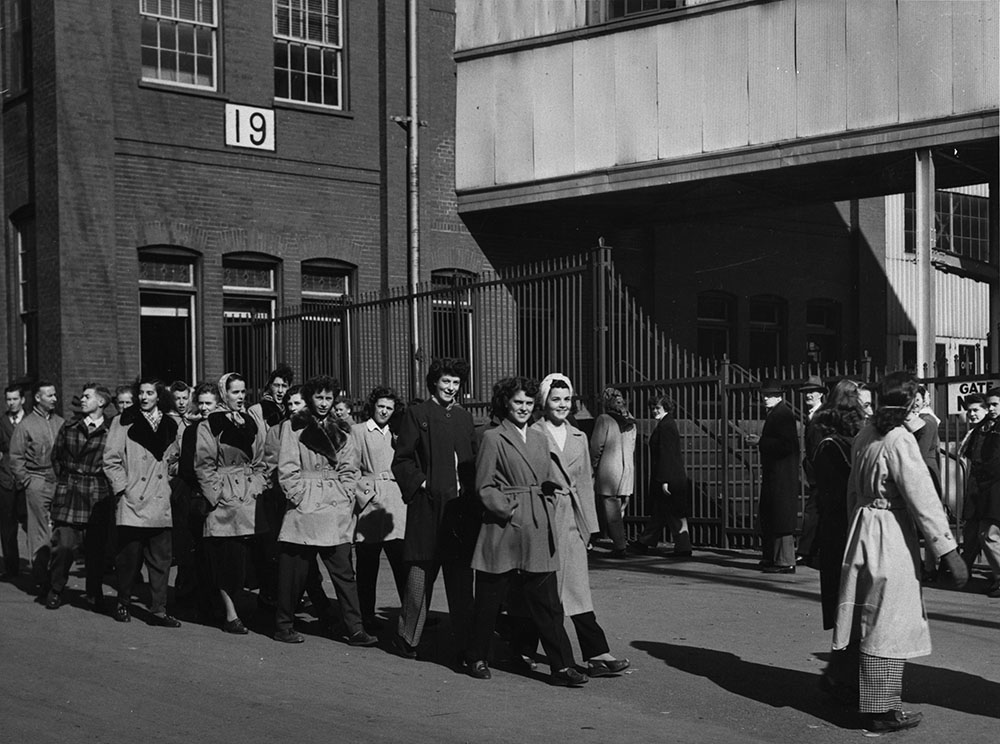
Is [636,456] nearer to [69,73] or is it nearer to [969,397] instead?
[969,397]

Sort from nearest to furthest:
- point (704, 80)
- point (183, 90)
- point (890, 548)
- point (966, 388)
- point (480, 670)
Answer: point (890, 548)
point (480, 670)
point (966, 388)
point (704, 80)
point (183, 90)

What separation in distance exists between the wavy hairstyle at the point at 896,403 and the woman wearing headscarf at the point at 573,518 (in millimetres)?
2001

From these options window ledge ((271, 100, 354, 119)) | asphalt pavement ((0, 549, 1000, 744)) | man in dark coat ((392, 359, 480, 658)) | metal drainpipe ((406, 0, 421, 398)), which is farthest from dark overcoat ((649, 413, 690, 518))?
window ledge ((271, 100, 354, 119))

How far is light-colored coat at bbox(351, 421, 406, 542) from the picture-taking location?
10195mm

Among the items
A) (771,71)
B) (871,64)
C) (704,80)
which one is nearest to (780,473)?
(871,64)

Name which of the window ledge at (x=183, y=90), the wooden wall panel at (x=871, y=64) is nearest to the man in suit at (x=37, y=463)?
the window ledge at (x=183, y=90)

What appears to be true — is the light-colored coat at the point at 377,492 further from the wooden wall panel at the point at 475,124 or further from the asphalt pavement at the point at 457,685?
the wooden wall panel at the point at 475,124

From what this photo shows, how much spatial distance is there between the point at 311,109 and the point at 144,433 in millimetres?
10684

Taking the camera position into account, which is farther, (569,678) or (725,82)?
(725,82)

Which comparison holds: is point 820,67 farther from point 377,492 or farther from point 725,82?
point 377,492

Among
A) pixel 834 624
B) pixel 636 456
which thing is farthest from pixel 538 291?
pixel 834 624

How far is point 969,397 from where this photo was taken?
12.5 m

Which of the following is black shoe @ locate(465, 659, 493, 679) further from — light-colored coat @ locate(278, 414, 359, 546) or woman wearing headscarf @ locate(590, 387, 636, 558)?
woman wearing headscarf @ locate(590, 387, 636, 558)

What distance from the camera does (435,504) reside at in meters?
9.38
